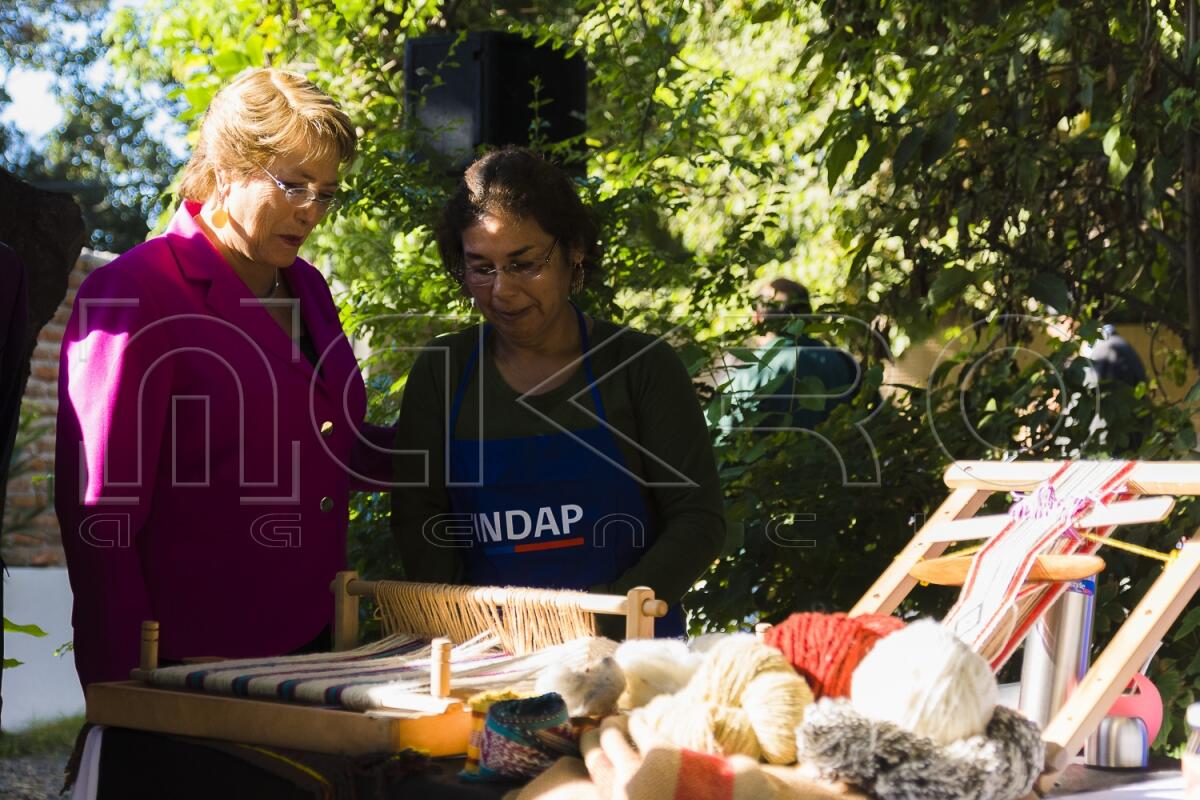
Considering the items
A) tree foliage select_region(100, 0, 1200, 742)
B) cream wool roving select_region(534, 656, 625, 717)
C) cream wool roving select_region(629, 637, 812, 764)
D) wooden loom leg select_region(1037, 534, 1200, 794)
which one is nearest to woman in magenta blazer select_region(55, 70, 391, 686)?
cream wool roving select_region(534, 656, 625, 717)

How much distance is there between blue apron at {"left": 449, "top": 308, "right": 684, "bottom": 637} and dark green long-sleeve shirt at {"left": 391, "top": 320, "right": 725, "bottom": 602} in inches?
0.8

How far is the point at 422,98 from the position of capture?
4371 millimetres

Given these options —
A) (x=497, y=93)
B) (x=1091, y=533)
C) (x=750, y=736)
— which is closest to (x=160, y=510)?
(x=750, y=736)

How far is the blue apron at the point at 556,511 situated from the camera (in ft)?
7.38

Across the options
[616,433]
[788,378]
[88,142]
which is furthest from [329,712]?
[88,142]

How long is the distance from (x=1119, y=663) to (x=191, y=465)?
50.8 inches

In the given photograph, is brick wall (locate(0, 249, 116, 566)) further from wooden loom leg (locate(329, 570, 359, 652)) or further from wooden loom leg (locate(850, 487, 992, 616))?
wooden loom leg (locate(850, 487, 992, 616))

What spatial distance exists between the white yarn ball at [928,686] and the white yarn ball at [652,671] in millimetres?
231

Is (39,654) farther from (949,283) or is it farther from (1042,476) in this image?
(1042,476)

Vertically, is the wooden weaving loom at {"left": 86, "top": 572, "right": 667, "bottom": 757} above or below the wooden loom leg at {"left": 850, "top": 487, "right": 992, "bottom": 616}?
below

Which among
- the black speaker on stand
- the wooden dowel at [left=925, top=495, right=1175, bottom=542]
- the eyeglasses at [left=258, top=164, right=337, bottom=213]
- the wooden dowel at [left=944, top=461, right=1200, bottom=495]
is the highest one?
the black speaker on stand

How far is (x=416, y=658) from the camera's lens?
192 centimetres

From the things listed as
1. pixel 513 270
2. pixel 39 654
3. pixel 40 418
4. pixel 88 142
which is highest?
pixel 88 142

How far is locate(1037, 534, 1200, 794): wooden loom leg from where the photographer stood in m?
1.58
